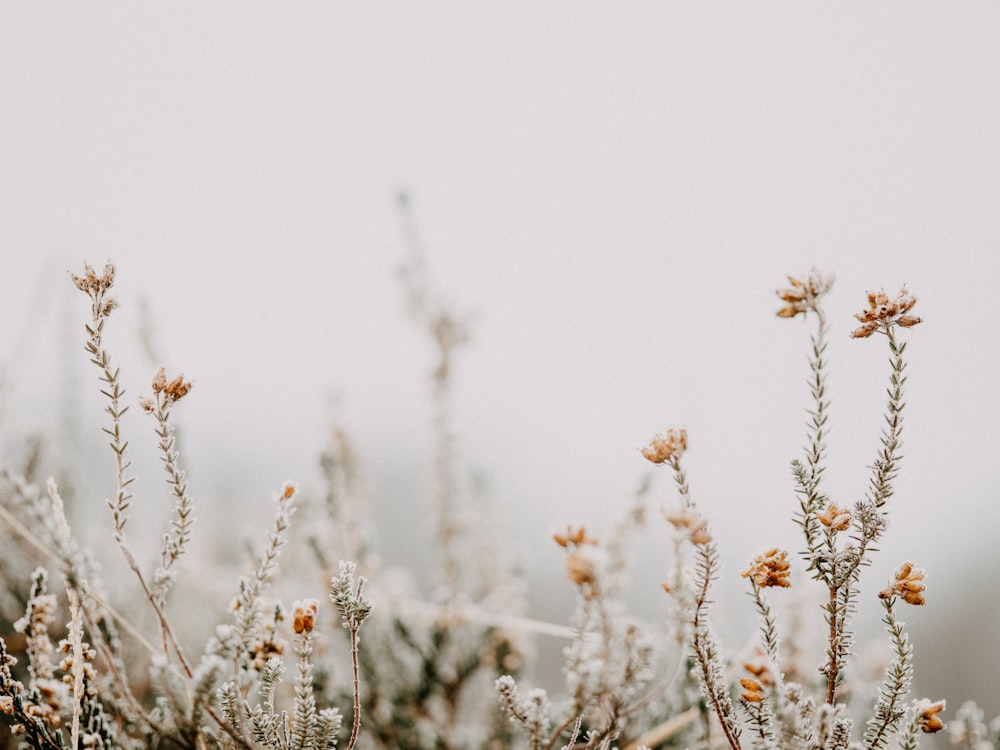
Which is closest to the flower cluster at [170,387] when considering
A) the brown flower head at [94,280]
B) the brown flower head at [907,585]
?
the brown flower head at [94,280]

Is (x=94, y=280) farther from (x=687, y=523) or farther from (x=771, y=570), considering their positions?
(x=771, y=570)

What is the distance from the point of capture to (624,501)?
165cm

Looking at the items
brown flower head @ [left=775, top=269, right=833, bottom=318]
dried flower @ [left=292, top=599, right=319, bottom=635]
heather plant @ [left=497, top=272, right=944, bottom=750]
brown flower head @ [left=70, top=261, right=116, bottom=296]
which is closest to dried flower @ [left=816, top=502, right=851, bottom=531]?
heather plant @ [left=497, top=272, right=944, bottom=750]

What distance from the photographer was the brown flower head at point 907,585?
0.87 metres

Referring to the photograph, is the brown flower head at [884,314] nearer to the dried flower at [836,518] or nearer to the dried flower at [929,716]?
the dried flower at [836,518]

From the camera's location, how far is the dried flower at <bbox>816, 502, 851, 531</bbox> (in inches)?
34.7

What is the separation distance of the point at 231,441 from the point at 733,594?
6726 millimetres

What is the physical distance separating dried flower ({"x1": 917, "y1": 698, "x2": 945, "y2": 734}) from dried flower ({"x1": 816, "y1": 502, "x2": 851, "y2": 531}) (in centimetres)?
27

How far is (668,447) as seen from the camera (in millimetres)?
894

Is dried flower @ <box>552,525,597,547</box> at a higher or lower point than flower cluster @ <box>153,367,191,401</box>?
lower

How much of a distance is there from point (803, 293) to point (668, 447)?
1.01 feet

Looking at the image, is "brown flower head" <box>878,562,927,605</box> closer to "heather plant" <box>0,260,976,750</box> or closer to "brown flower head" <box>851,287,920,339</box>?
"heather plant" <box>0,260,976,750</box>

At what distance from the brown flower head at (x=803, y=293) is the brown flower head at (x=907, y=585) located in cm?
40

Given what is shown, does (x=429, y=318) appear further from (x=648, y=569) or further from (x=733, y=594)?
(x=648, y=569)
